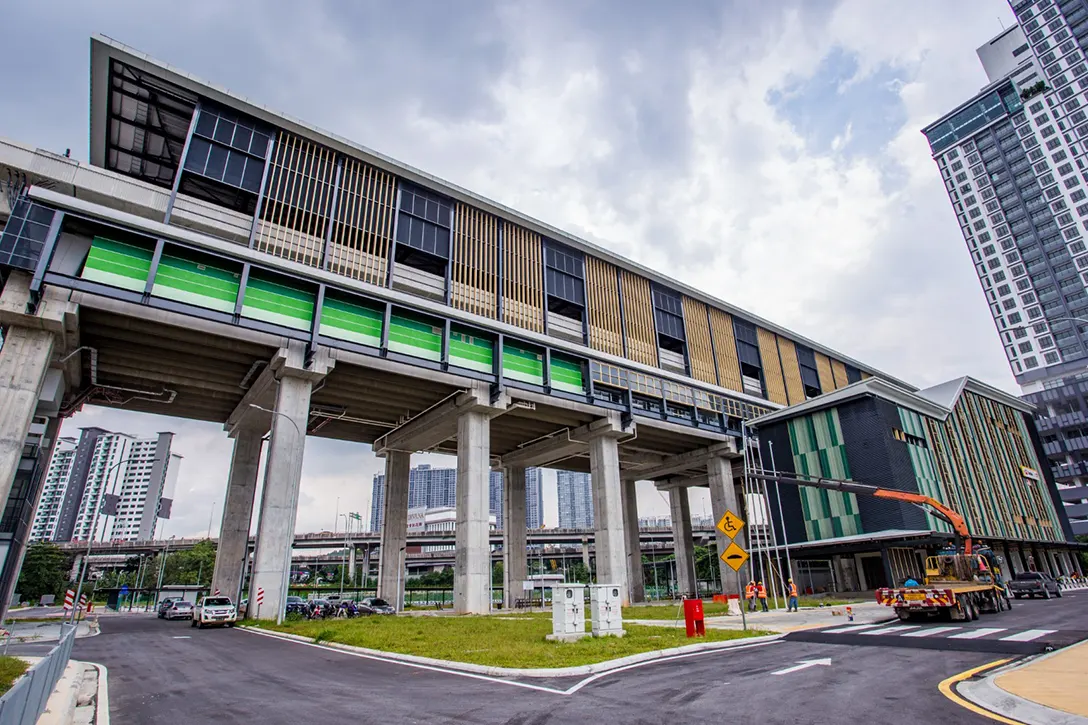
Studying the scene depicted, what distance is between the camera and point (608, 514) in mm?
39906

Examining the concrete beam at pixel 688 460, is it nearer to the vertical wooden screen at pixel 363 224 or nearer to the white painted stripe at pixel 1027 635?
the white painted stripe at pixel 1027 635

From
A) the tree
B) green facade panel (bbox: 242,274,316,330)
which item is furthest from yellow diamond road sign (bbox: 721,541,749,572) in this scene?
the tree

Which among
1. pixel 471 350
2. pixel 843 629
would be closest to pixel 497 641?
pixel 843 629

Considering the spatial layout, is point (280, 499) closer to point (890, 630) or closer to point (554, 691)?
point (554, 691)

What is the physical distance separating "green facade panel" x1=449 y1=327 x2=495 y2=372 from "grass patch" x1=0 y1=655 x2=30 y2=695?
961 inches

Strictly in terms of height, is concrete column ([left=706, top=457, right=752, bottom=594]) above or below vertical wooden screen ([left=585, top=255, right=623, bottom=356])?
below

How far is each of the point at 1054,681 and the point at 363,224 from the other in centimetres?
3397

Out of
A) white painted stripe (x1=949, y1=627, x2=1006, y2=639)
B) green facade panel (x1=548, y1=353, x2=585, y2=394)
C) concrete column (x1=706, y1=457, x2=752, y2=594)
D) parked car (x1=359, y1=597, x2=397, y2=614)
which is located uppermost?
green facade panel (x1=548, y1=353, x2=585, y2=394)

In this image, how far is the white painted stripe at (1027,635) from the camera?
50.6 feet

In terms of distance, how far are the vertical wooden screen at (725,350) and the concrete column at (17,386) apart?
46.4 meters

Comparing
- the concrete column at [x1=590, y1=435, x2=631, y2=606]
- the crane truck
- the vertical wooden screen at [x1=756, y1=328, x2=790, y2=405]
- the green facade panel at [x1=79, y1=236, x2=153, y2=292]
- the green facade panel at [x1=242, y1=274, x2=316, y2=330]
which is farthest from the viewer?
the vertical wooden screen at [x1=756, y1=328, x2=790, y2=405]

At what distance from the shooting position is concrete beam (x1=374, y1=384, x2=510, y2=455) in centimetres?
3556

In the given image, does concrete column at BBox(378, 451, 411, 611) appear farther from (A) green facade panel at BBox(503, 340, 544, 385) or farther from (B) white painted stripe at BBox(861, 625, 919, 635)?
(B) white painted stripe at BBox(861, 625, 919, 635)

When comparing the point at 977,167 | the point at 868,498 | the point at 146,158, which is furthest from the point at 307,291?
the point at 977,167
